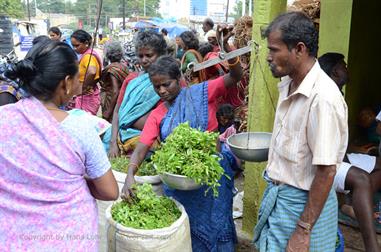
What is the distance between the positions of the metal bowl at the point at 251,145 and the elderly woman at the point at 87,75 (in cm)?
270

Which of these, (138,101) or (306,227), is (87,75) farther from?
(306,227)

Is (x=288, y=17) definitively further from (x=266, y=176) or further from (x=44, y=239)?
(x=44, y=239)

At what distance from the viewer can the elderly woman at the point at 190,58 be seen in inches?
218

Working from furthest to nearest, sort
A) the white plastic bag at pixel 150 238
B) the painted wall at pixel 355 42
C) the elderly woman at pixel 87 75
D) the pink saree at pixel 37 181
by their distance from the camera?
the elderly woman at pixel 87 75, the painted wall at pixel 355 42, the white plastic bag at pixel 150 238, the pink saree at pixel 37 181

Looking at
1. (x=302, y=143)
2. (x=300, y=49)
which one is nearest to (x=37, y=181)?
(x=302, y=143)

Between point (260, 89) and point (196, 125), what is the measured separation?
74 cm

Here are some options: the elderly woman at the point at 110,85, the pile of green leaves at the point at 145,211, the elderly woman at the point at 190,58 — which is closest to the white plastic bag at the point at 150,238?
the pile of green leaves at the point at 145,211

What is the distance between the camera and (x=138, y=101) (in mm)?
3371

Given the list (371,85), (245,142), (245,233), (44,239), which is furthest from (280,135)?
(371,85)

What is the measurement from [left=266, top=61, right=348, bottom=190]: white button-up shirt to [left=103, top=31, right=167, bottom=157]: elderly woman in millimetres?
1495

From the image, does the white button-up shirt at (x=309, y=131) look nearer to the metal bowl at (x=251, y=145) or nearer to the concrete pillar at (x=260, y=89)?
the metal bowl at (x=251, y=145)

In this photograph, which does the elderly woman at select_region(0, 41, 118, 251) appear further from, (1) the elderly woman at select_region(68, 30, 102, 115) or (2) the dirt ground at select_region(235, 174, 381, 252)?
(1) the elderly woman at select_region(68, 30, 102, 115)

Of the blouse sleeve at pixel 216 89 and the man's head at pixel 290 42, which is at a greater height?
the man's head at pixel 290 42

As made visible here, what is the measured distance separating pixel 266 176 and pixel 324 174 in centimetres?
48
